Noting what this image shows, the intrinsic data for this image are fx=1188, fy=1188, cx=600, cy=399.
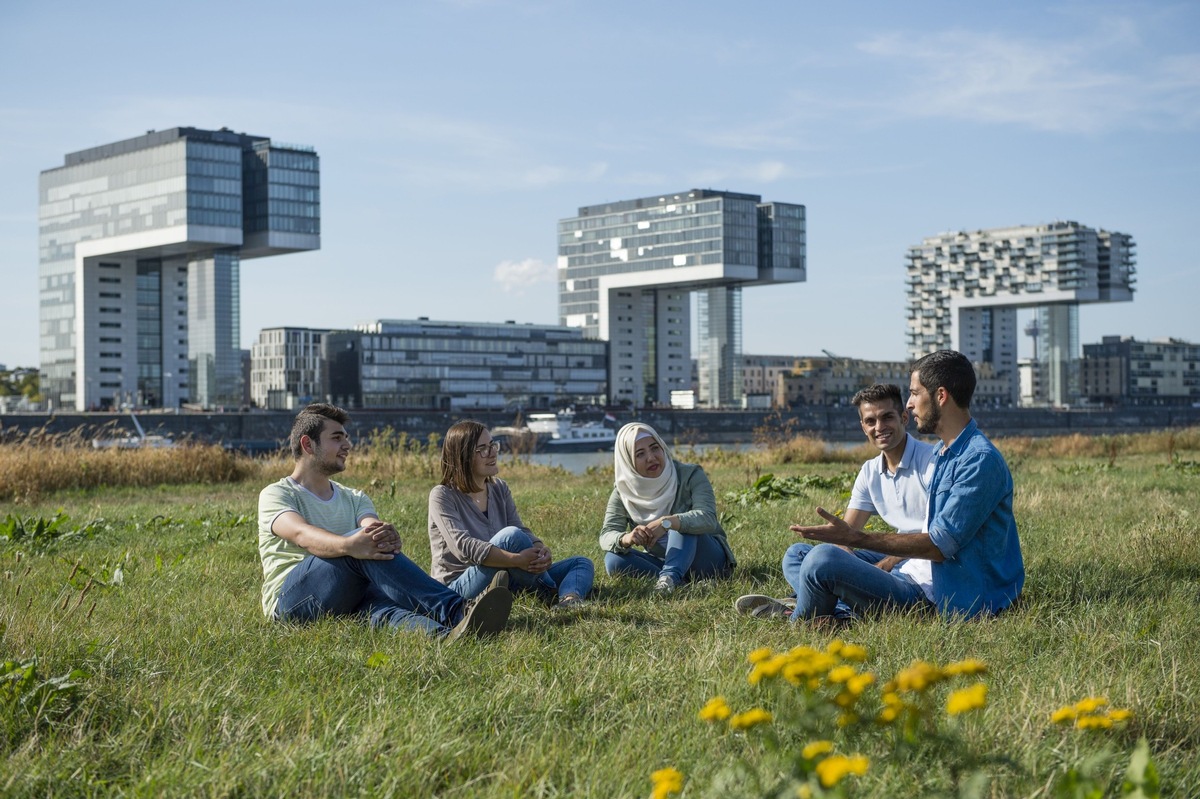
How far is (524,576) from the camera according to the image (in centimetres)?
603

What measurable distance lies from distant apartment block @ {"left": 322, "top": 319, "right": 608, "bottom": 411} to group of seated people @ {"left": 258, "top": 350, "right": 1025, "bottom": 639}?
10203 cm

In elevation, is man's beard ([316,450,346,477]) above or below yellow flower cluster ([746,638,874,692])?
above

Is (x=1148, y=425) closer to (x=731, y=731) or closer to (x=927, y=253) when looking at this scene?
(x=927, y=253)

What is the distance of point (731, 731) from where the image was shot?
3.37 metres

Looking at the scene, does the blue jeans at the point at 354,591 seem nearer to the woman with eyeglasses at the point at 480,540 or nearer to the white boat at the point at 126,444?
the woman with eyeglasses at the point at 480,540

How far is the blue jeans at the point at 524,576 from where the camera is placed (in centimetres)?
587

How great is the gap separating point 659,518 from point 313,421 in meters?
2.12

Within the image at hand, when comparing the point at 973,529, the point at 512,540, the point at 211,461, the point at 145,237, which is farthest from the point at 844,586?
the point at 145,237

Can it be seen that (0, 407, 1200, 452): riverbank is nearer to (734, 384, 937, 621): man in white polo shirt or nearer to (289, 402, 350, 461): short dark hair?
(734, 384, 937, 621): man in white polo shirt

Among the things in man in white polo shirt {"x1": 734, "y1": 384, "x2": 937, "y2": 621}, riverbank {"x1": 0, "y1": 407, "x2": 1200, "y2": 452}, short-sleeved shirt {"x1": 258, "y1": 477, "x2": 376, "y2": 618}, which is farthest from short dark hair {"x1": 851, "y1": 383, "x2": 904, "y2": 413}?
riverbank {"x1": 0, "y1": 407, "x2": 1200, "y2": 452}

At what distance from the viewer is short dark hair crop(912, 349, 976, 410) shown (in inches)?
189

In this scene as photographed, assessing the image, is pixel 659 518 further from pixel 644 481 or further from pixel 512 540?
pixel 512 540

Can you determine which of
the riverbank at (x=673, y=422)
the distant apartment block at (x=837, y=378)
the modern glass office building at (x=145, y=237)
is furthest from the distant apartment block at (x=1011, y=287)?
the modern glass office building at (x=145, y=237)

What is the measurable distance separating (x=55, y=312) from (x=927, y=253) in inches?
3909
